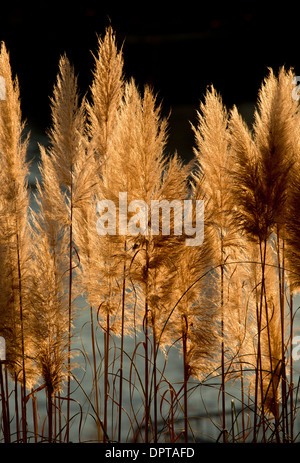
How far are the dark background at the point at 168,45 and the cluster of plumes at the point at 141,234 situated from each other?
1685mm

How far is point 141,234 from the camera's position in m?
1.92

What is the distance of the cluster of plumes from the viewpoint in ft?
6.28

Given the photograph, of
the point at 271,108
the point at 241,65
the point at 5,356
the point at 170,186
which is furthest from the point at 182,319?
the point at 241,65

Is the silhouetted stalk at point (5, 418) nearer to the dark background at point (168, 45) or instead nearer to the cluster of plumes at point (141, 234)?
the cluster of plumes at point (141, 234)

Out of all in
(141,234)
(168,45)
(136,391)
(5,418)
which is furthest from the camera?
(168,45)

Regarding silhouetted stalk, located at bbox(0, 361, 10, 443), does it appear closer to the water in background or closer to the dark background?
the water in background

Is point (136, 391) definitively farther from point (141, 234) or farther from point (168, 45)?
point (168, 45)

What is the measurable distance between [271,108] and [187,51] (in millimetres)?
Result: 2482

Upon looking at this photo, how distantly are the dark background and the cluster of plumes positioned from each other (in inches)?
66.3

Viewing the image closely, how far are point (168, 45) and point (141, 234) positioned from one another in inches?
108

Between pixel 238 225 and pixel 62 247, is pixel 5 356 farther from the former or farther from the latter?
pixel 238 225

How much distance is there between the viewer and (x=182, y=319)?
2025mm

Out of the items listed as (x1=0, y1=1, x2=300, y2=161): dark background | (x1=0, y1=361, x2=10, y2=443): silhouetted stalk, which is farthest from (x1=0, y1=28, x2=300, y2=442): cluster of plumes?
(x1=0, y1=1, x2=300, y2=161): dark background

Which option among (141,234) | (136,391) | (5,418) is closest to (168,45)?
(141,234)
